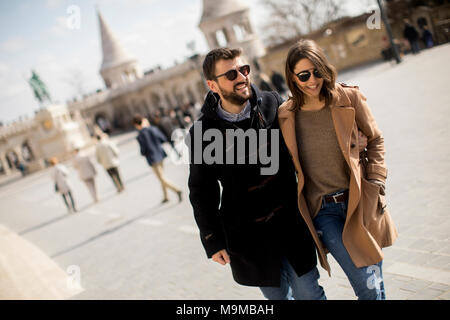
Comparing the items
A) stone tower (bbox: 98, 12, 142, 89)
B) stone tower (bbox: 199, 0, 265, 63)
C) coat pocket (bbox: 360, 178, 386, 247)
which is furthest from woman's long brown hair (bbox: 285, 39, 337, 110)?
stone tower (bbox: 98, 12, 142, 89)

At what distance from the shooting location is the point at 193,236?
675 cm

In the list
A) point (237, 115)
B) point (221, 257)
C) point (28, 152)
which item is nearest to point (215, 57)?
point (237, 115)

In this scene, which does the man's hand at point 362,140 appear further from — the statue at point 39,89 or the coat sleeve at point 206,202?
the statue at point 39,89

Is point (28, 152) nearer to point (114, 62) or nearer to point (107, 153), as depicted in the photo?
point (114, 62)

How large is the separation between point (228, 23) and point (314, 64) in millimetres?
37708

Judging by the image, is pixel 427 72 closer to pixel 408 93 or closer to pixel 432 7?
pixel 408 93

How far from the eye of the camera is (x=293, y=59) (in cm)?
262

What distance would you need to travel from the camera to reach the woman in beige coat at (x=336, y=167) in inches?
102

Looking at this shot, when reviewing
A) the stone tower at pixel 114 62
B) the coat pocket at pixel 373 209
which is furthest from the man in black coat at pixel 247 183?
the stone tower at pixel 114 62

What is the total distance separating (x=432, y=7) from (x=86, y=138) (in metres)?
29.2

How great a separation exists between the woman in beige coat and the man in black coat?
0.12 metres
